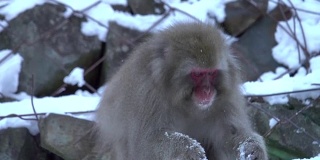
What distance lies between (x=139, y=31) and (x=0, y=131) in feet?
4.24

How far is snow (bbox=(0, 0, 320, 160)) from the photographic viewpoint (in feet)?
17.2

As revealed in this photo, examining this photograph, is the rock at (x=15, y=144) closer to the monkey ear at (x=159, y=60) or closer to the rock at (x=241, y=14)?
the monkey ear at (x=159, y=60)

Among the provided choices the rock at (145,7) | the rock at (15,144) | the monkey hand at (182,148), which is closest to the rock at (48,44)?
the rock at (145,7)

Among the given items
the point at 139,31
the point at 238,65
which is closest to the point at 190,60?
the point at 238,65

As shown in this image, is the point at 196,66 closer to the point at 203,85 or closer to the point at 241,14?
the point at 203,85

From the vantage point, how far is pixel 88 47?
5719 mm

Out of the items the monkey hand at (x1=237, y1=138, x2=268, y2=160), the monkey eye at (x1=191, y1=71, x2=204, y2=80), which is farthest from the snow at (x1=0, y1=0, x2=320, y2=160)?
the monkey eye at (x1=191, y1=71, x2=204, y2=80)

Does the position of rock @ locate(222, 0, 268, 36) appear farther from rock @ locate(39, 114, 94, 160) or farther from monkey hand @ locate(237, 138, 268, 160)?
monkey hand @ locate(237, 138, 268, 160)

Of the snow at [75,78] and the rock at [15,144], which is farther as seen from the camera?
the snow at [75,78]

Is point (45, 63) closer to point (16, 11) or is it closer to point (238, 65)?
point (16, 11)

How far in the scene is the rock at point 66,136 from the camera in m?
5.07

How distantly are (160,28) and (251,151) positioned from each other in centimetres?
161

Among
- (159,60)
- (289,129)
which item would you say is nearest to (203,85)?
(159,60)

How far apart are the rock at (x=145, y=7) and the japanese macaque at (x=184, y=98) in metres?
1.48
